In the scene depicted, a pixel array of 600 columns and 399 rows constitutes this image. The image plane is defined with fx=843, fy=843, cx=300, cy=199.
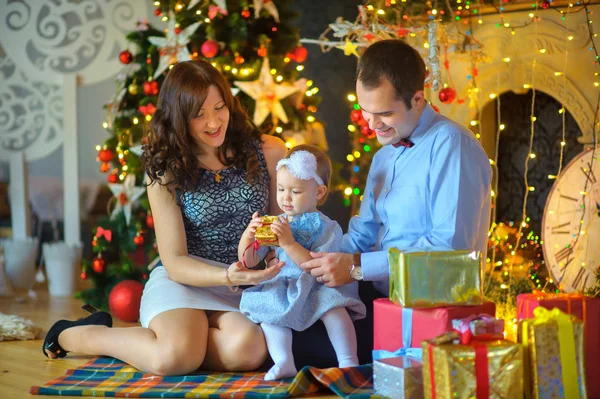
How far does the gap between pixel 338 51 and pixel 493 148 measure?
1481 millimetres

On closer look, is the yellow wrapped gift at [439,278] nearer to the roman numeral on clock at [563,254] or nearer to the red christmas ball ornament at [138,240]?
the roman numeral on clock at [563,254]

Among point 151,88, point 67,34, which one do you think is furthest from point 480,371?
point 67,34

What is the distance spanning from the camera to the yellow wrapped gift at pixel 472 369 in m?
2.15

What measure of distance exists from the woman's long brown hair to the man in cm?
56

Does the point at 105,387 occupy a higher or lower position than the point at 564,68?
lower

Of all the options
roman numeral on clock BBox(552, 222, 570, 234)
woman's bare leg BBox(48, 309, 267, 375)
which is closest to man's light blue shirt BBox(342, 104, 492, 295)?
woman's bare leg BBox(48, 309, 267, 375)

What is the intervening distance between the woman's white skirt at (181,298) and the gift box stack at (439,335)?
2.15 ft

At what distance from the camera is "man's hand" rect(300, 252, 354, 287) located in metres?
2.65

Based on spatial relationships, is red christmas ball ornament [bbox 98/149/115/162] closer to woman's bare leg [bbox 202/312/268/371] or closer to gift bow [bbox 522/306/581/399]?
woman's bare leg [bbox 202/312/268/371]

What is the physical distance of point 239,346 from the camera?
9.02 feet

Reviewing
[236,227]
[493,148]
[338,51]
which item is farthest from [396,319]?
[338,51]

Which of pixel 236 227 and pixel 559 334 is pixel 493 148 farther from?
pixel 559 334

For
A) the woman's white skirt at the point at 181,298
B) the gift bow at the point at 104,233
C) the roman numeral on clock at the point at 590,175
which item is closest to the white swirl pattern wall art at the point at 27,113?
the gift bow at the point at 104,233

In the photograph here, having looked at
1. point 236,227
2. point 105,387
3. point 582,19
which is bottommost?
point 105,387
